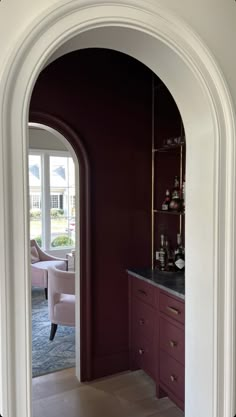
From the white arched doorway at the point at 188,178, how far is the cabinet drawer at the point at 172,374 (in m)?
0.45

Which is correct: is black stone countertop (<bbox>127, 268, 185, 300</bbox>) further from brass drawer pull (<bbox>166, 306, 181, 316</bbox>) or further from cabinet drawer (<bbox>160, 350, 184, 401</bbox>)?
cabinet drawer (<bbox>160, 350, 184, 401</bbox>)

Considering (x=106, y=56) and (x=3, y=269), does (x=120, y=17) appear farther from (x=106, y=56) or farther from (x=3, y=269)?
(x=106, y=56)

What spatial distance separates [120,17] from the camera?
140 cm

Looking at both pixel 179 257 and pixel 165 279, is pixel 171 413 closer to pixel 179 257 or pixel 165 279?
pixel 165 279

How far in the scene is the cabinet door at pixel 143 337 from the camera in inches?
105

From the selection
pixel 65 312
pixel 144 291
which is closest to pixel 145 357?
pixel 144 291

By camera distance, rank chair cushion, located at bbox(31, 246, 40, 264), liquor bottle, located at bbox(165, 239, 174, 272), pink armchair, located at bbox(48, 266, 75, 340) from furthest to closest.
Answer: chair cushion, located at bbox(31, 246, 40, 264), pink armchair, located at bbox(48, 266, 75, 340), liquor bottle, located at bbox(165, 239, 174, 272)

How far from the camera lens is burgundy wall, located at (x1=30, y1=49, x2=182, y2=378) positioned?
2.74m

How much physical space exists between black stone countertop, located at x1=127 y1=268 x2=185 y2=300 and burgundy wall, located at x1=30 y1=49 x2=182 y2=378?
0.16 metres

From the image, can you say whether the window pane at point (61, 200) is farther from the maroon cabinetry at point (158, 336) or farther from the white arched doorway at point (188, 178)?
the white arched doorway at point (188, 178)

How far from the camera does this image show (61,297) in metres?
3.53

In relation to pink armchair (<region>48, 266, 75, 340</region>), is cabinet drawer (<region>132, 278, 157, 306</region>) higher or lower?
higher

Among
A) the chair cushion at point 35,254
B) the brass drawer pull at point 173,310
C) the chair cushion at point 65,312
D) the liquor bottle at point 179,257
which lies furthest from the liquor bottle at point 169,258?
the chair cushion at point 35,254

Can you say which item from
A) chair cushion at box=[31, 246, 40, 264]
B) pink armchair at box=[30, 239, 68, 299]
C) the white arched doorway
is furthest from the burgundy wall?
chair cushion at box=[31, 246, 40, 264]
